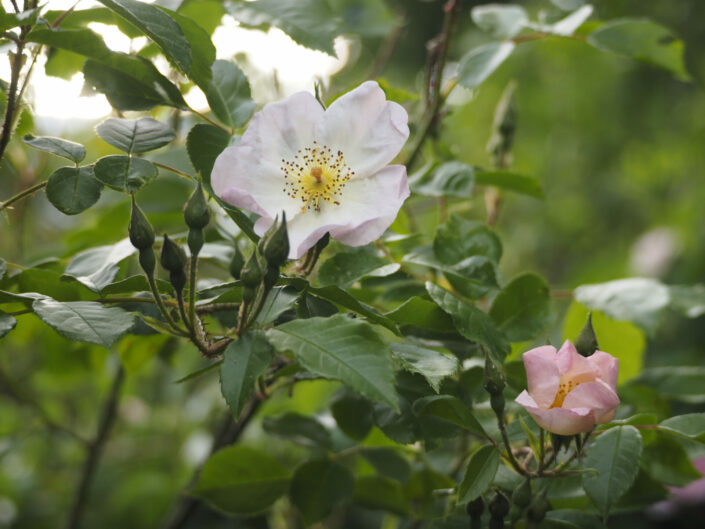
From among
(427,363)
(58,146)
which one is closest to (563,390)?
(427,363)

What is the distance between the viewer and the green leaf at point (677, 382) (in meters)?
0.81

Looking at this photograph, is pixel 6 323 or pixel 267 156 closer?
pixel 6 323

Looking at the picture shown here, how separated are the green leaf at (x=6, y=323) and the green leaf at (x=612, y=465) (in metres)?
0.44

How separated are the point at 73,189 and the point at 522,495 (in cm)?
43

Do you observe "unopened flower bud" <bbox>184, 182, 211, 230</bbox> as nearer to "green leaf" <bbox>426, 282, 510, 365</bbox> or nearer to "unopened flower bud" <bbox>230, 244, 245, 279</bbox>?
"unopened flower bud" <bbox>230, 244, 245, 279</bbox>

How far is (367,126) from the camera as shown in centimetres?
56

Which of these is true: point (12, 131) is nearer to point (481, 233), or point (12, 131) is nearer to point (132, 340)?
point (132, 340)

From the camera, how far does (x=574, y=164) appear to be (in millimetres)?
2617

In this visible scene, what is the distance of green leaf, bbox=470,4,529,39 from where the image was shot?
0.86 metres

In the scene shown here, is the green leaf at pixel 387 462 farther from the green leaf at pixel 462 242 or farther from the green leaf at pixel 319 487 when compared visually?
the green leaf at pixel 462 242

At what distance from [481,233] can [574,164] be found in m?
2.09

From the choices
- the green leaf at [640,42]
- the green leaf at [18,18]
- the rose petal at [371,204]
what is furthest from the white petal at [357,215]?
the green leaf at [640,42]

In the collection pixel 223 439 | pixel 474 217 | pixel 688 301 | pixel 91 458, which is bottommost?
pixel 474 217

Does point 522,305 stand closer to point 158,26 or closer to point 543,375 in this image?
point 543,375
